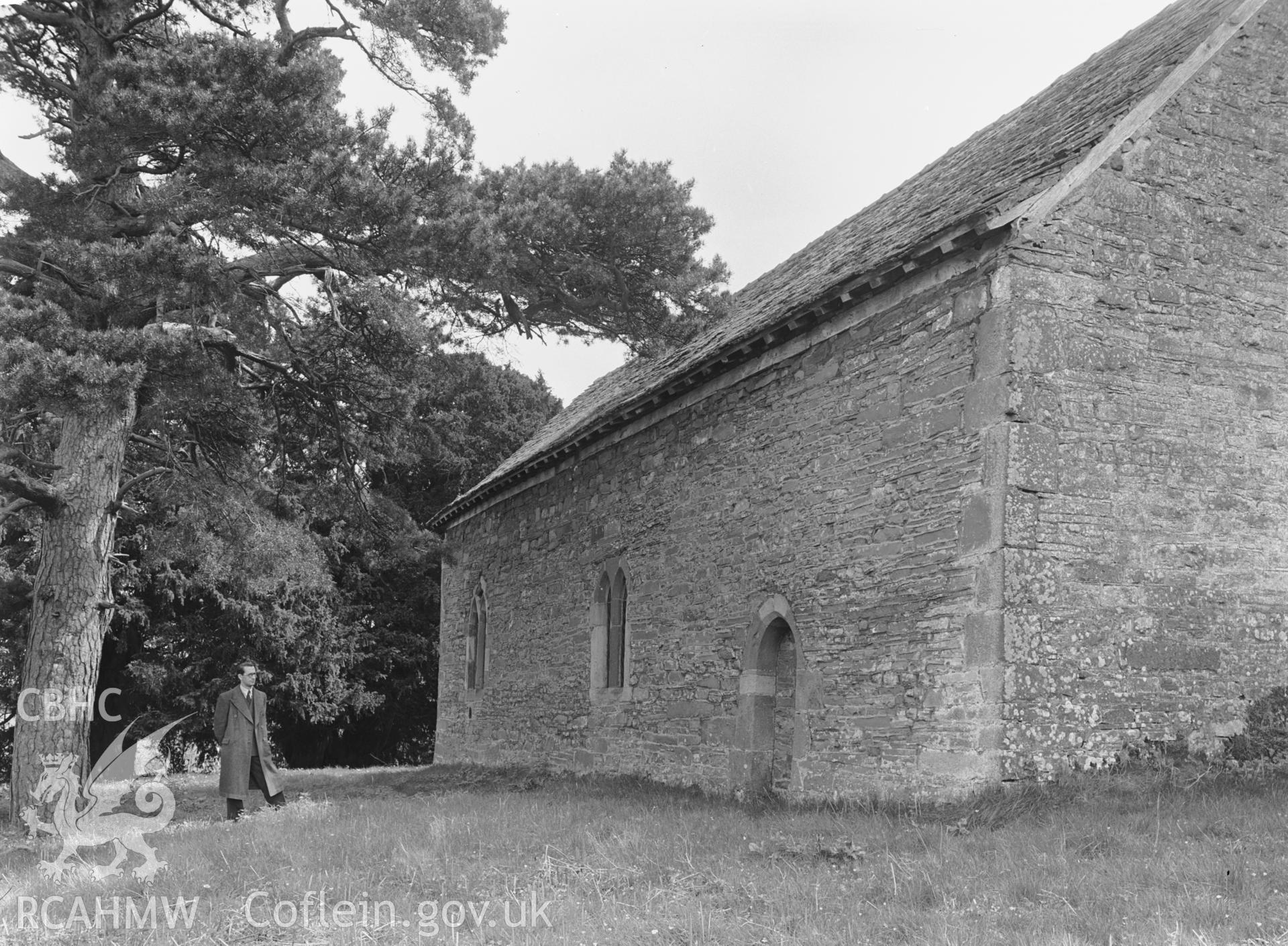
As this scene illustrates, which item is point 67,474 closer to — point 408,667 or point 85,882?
point 85,882

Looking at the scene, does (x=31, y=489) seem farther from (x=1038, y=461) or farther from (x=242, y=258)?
(x=1038, y=461)

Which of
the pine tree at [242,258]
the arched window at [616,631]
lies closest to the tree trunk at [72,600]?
the pine tree at [242,258]

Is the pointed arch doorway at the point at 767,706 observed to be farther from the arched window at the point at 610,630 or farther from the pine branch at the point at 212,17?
the pine branch at the point at 212,17

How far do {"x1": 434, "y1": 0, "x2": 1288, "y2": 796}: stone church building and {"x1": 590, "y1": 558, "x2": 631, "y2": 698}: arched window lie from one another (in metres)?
2.90

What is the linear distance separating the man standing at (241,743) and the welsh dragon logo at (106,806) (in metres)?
0.67

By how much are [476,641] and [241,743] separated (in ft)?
36.3

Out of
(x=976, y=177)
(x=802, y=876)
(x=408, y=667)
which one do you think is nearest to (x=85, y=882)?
(x=802, y=876)

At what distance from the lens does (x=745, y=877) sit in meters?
7.56

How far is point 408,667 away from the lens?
30.5 meters

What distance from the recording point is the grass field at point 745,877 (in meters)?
6.27

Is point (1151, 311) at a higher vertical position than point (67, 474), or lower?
higher

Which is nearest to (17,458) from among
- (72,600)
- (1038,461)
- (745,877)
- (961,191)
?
(72,600)

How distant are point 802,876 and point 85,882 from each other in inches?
191

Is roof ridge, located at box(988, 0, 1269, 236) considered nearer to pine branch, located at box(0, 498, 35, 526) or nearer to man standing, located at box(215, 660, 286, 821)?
man standing, located at box(215, 660, 286, 821)
